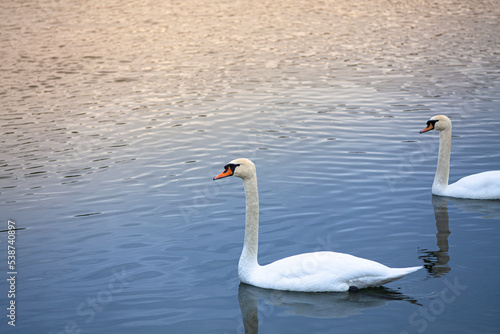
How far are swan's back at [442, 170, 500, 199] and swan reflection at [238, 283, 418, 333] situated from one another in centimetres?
408

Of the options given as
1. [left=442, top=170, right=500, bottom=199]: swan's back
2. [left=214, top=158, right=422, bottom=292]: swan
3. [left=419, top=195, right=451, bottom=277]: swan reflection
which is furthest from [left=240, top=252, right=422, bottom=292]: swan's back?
[left=442, top=170, right=500, bottom=199]: swan's back

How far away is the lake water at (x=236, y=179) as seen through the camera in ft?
28.6

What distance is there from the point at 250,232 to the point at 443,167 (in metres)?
4.83

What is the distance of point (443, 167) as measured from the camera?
41.4 feet

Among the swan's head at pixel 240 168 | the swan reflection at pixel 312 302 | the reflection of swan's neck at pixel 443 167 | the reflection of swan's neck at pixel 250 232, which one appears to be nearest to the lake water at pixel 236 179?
the swan reflection at pixel 312 302

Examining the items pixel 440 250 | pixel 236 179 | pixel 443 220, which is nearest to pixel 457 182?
pixel 443 220

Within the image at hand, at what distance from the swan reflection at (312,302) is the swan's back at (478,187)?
161 inches

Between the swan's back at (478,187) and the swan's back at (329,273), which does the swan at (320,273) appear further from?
the swan's back at (478,187)

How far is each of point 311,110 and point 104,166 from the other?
6414 millimetres

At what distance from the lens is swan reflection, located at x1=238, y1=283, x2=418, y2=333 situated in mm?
8359

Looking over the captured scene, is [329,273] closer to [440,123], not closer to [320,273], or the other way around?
[320,273]

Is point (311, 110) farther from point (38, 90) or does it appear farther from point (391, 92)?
point (38, 90)

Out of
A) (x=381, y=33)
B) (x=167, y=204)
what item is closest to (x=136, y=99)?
(x=167, y=204)

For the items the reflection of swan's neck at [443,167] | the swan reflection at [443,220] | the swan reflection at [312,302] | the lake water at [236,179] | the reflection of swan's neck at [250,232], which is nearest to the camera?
the swan reflection at [312,302]
